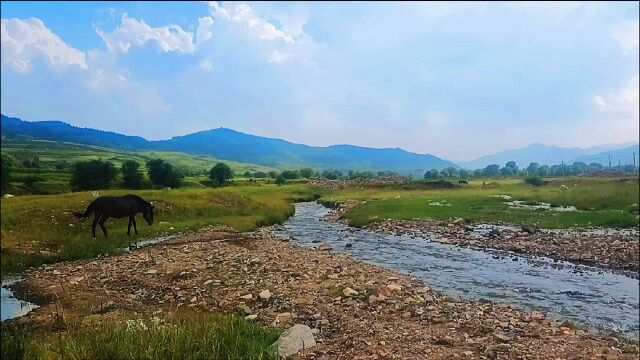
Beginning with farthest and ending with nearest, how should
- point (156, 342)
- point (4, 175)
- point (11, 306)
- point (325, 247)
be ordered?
point (4, 175) < point (325, 247) < point (11, 306) < point (156, 342)

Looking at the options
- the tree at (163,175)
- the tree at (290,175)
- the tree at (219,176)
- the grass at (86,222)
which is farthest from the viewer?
the tree at (290,175)

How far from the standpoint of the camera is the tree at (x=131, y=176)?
4428 centimetres

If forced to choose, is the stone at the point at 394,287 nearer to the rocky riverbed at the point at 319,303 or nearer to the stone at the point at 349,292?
the rocky riverbed at the point at 319,303

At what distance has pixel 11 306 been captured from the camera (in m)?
17.0

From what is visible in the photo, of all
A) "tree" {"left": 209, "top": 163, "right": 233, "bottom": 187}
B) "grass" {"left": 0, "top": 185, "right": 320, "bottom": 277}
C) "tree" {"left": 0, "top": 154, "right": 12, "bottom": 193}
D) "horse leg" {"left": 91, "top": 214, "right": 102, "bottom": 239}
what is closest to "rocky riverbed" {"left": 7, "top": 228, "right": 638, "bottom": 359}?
"grass" {"left": 0, "top": 185, "right": 320, "bottom": 277}

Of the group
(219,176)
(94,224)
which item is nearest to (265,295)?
(94,224)

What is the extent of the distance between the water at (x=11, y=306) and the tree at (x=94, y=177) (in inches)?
975

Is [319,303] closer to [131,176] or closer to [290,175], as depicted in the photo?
[131,176]

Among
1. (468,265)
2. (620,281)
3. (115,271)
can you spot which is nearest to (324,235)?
(468,265)

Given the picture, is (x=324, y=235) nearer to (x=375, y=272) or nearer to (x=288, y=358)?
(x=375, y=272)

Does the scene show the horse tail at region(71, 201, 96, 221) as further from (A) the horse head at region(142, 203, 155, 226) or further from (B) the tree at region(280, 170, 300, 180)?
(B) the tree at region(280, 170, 300, 180)

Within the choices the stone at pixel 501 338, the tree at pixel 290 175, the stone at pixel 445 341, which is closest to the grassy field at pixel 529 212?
the stone at pixel 501 338

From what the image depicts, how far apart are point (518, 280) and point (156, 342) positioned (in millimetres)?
16958

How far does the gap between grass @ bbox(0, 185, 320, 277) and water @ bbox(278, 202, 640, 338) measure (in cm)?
1049
